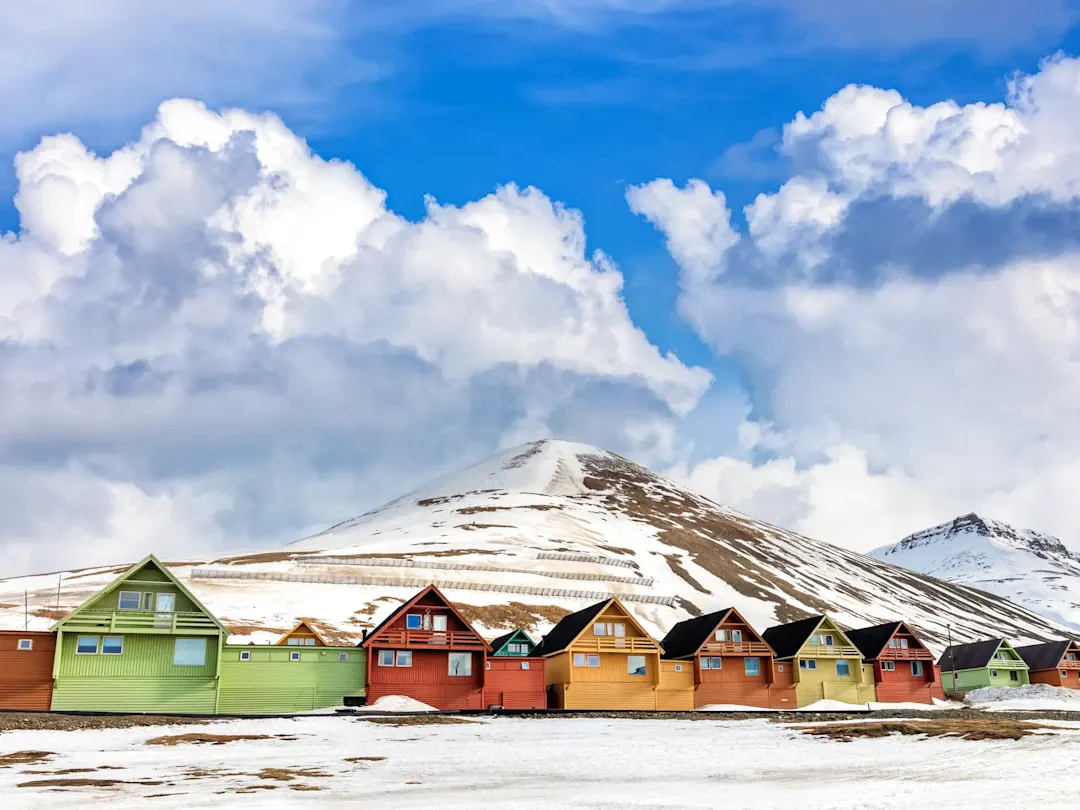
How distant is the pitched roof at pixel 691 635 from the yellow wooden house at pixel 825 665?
697cm

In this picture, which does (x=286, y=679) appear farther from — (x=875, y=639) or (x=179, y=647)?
(x=875, y=639)

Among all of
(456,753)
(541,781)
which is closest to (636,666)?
(456,753)

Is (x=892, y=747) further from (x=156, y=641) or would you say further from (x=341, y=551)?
(x=341, y=551)

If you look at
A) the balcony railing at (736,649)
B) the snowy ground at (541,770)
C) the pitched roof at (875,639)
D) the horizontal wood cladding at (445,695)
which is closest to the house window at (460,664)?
the horizontal wood cladding at (445,695)

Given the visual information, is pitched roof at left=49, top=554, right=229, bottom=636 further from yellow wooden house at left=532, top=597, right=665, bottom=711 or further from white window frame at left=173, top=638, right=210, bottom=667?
yellow wooden house at left=532, top=597, right=665, bottom=711

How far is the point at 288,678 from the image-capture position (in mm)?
66875

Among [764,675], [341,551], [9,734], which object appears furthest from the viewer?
[341,551]

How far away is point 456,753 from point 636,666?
42.6 metres

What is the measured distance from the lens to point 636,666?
7700cm

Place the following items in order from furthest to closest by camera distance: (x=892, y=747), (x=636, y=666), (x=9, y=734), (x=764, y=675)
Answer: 1. (x=764, y=675)
2. (x=636, y=666)
3. (x=9, y=734)
4. (x=892, y=747)

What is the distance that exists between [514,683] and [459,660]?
4.87 meters

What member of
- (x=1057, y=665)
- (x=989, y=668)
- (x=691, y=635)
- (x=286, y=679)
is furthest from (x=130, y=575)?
(x=1057, y=665)

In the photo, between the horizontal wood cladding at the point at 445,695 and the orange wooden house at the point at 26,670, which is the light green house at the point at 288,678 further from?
the orange wooden house at the point at 26,670

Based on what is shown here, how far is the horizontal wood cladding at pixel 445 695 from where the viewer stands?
69688mm
